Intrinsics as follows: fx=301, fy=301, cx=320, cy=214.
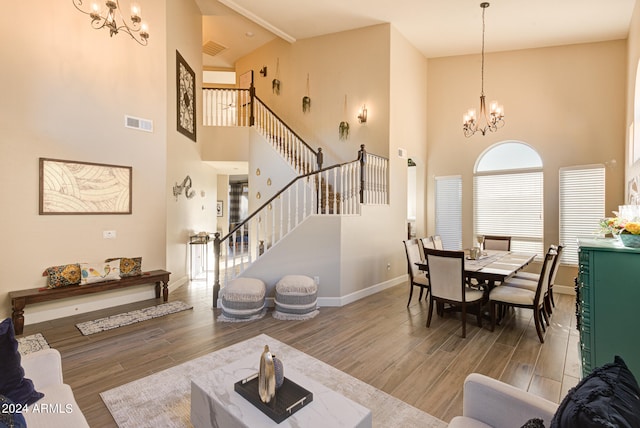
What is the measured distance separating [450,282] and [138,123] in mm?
5339

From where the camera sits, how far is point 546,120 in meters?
5.85

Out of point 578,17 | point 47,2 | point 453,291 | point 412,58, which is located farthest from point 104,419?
point 578,17

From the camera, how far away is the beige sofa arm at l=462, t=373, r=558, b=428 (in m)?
1.38

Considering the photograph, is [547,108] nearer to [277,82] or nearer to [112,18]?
[277,82]

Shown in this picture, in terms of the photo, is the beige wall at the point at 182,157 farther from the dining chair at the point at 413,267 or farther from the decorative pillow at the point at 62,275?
the dining chair at the point at 413,267

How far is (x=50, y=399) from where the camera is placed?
1729mm

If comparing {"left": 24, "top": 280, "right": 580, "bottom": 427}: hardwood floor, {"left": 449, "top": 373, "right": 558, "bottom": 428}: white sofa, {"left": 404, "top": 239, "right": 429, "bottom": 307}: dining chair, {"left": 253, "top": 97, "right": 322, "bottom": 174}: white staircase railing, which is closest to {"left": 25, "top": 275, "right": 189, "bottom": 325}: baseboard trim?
{"left": 24, "top": 280, "right": 580, "bottom": 427}: hardwood floor

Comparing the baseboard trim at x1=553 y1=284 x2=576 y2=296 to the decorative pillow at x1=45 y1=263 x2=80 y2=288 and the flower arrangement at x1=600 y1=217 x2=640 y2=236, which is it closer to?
the flower arrangement at x1=600 y1=217 x2=640 y2=236

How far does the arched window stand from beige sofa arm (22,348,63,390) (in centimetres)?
700

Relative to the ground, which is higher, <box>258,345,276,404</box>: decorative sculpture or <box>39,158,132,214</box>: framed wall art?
<box>39,158,132,214</box>: framed wall art

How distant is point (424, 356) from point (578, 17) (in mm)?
5952

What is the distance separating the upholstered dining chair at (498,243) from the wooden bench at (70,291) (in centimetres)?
594

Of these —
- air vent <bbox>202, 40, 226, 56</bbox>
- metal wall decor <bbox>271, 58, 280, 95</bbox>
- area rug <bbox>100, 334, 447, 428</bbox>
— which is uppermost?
air vent <bbox>202, 40, 226, 56</bbox>

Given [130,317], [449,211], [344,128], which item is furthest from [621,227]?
[130,317]
